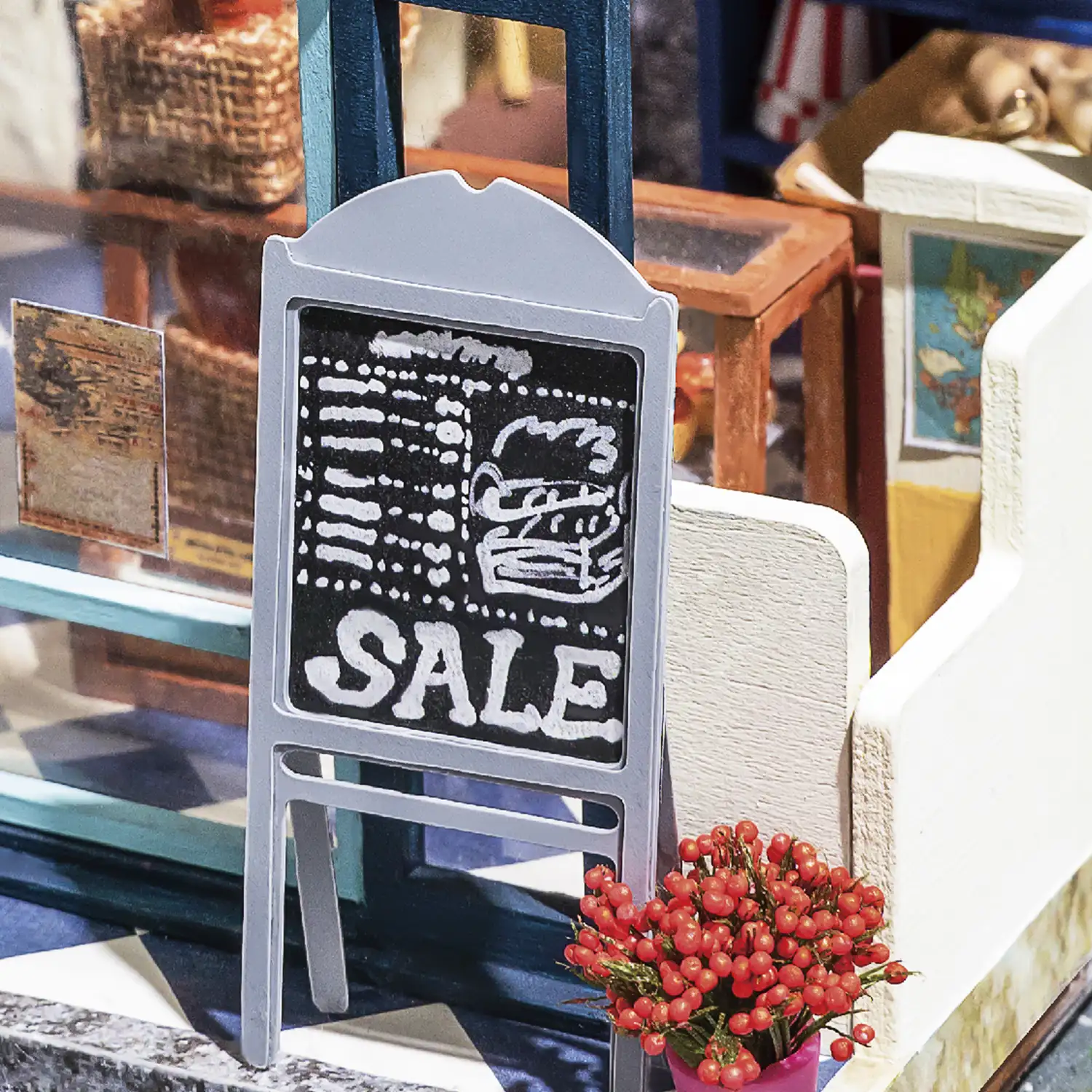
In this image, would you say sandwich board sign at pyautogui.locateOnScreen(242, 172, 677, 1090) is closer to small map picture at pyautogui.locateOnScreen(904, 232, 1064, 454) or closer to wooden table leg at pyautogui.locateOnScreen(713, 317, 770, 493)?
wooden table leg at pyautogui.locateOnScreen(713, 317, 770, 493)

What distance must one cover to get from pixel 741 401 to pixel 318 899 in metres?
1.04

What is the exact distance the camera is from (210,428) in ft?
8.91

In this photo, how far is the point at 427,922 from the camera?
276cm

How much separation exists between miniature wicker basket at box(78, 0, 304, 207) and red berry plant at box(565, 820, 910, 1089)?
896mm

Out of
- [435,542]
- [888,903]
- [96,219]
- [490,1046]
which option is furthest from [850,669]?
[96,219]

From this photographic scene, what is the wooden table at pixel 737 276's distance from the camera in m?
2.68

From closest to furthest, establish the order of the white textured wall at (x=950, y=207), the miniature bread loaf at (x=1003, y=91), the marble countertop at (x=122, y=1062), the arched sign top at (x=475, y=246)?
the arched sign top at (x=475, y=246), the marble countertop at (x=122, y=1062), the white textured wall at (x=950, y=207), the miniature bread loaf at (x=1003, y=91)

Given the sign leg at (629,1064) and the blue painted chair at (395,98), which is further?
the sign leg at (629,1064)

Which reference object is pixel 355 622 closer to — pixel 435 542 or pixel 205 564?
pixel 435 542

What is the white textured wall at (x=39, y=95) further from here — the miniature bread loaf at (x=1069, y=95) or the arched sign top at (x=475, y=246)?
the miniature bread loaf at (x=1069, y=95)

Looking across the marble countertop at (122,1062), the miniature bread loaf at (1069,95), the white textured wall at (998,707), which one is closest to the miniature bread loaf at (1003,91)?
the miniature bread loaf at (1069,95)

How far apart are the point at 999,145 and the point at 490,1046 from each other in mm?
1515

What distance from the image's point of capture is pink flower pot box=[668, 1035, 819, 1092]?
231cm

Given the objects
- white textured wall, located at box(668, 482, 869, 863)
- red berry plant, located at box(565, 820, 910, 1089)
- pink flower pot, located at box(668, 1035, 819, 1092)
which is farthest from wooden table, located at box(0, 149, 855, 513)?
pink flower pot, located at box(668, 1035, 819, 1092)
